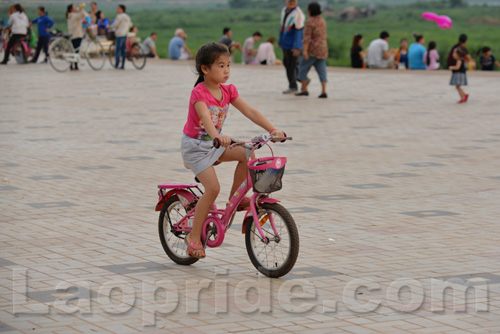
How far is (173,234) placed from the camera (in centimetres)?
677

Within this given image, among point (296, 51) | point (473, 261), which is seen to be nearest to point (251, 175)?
point (473, 261)

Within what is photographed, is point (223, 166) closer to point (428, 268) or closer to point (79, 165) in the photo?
point (79, 165)

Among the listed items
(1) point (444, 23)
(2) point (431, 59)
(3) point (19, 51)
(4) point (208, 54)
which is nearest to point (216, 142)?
(4) point (208, 54)

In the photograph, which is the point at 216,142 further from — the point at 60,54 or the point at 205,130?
the point at 60,54

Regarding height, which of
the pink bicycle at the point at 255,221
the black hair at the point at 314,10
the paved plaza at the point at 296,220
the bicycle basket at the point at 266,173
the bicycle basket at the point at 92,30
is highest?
the black hair at the point at 314,10

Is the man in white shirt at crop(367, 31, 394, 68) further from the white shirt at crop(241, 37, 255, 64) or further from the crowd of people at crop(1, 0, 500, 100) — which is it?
the white shirt at crop(241, 37, 255, 64)

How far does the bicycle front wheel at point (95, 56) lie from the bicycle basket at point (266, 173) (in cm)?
2257

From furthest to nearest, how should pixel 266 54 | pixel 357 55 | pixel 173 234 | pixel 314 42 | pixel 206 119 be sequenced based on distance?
pixel 266 54 → pixel 357 55 → pixel 314 42 → pixel 173 234 → pixel 206 119

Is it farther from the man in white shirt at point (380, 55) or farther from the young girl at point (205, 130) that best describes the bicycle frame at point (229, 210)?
the man in white shirt at point (380, 55)

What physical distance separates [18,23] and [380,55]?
10.7 meters

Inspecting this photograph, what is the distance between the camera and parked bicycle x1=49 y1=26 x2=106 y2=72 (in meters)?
26.8

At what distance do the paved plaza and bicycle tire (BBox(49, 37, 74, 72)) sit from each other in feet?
33.2

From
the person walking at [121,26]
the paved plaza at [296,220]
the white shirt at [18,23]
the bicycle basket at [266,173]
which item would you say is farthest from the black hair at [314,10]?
the bicycle basket at [266,173]

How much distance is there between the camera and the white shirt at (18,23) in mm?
28641
